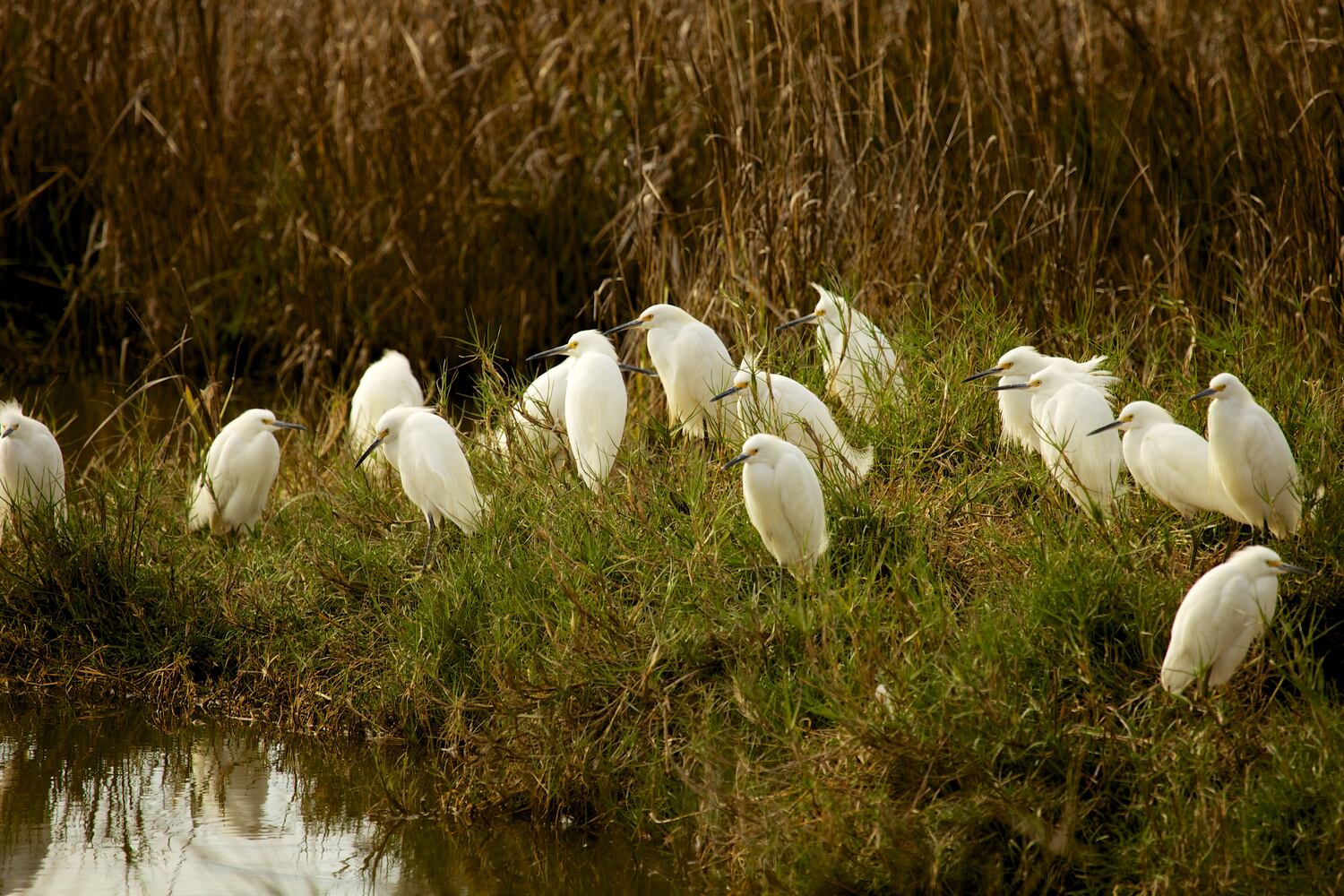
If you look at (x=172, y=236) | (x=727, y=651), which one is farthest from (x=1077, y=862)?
(x=172, y=236)

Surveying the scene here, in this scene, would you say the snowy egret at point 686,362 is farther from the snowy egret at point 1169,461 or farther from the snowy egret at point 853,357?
the snowy egret at point 1169,461

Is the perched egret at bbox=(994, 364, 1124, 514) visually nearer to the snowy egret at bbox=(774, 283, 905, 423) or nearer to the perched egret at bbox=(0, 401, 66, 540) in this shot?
the snowy egret at bbox=(774, 283, 905, 423)

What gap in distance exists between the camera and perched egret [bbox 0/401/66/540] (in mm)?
4461

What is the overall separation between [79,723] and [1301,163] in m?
4.33

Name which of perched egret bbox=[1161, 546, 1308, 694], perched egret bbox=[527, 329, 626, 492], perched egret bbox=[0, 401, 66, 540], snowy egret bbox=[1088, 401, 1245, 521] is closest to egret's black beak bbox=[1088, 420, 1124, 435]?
snowy egret bbox=[1088, 401, 1245, 521]

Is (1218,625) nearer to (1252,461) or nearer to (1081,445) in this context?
(1252,461)

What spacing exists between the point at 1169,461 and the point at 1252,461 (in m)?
0.19

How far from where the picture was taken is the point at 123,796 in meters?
3.65

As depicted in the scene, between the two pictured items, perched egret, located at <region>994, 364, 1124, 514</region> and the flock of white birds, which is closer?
the flock of white birds

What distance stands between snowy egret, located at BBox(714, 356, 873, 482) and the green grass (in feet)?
0.49

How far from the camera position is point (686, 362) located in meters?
4.48

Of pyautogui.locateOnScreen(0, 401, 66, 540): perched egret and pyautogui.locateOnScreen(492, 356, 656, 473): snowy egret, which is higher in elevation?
pyautogui.locateOnScreen(0, 401, 66, 540): perched egret

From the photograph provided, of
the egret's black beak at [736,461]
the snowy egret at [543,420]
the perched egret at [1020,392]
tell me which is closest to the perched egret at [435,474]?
the snowy egret at [543,420]

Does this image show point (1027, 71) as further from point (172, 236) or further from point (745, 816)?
point (172, 236)
